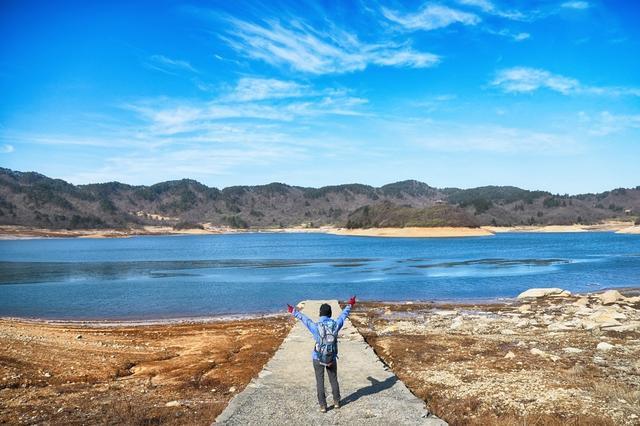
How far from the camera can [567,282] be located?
3728 centimetres

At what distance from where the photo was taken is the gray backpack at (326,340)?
27.5ft

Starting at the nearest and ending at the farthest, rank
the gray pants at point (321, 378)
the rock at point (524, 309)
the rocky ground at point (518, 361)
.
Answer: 1. the gray pants at point (321, 378)
2. the rocky ground at point (518, 361)
3. the rock at point (524, 309)

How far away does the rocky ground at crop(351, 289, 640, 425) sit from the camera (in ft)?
29.6

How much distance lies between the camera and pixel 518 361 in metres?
12.5

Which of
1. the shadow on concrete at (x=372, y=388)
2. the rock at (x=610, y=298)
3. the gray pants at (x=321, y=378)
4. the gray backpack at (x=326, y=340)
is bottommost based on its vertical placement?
the rock at (x=610, y=298)

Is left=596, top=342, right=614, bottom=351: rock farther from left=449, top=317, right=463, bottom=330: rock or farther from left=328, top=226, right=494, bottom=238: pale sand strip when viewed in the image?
left=328, top=226, right=494, bottom=238: pale sand strip

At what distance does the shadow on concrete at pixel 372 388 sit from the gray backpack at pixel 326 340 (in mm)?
1180

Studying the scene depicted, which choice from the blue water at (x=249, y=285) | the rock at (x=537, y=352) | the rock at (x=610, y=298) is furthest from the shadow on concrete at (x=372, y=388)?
the rock at (x=610, y=298)

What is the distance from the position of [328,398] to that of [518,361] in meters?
5.89

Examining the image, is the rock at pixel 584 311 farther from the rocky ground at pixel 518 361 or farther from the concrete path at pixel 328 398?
the concrete path at pixel 328 398

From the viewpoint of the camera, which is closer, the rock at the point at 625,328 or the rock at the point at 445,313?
the rock at the point at 625,328

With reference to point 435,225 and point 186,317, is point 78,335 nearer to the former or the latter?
point 186,317

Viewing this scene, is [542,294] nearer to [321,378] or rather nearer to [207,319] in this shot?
[207,319]

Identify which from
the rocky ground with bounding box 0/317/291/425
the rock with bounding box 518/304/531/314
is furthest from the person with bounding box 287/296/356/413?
the rock with bounding box 518/304/531/314
